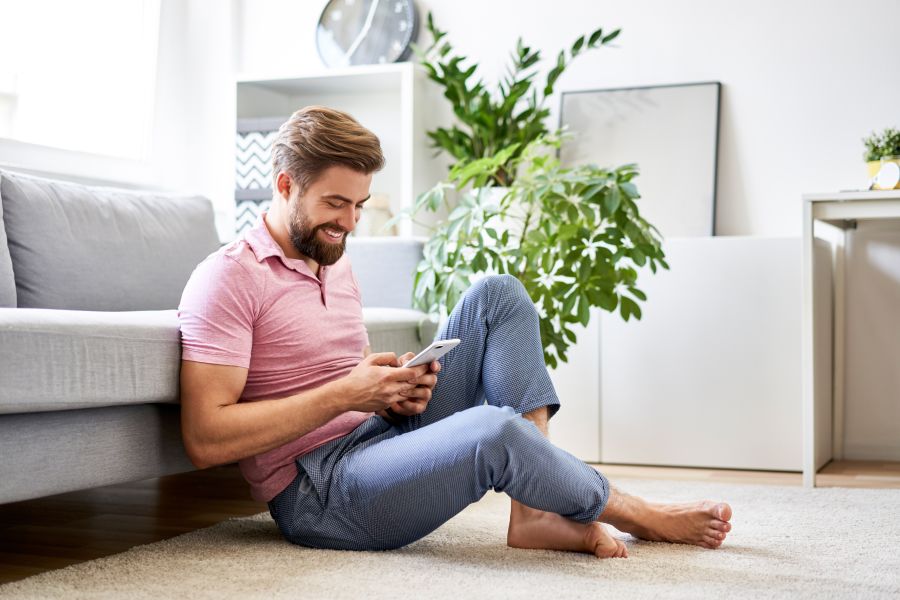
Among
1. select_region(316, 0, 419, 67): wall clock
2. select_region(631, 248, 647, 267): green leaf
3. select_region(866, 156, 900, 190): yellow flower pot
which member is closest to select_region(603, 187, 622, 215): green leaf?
select_region(631, 248, 647, 267): green leaf

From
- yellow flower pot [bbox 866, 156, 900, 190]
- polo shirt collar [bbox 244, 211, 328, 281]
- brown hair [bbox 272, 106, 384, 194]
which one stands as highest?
yellow flower pot [bbox 866, 156, 900, 190]

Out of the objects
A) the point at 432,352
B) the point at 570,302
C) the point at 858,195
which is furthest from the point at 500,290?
the point at 858,195

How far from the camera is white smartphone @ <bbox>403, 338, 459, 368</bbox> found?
1642 mm

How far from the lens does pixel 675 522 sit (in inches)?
72.0

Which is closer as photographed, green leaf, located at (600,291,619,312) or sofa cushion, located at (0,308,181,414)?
sofa cushion, located at (0,308,181,414)

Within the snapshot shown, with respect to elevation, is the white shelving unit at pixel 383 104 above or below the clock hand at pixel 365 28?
below

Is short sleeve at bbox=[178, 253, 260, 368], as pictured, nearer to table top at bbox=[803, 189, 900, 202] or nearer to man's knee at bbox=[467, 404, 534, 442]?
man's knee at bbox=[467, 404, 534, 442]

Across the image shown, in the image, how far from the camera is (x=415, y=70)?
11.3ft

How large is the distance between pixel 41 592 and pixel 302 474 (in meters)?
0.44

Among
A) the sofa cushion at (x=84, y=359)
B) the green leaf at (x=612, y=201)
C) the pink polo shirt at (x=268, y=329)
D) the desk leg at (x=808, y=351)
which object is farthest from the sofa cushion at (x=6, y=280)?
the desk leg at (x=808, y=351)

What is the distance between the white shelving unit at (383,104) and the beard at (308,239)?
1596 mm

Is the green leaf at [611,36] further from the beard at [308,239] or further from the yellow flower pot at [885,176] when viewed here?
the beard at [308,239]

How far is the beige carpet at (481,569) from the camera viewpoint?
4.99 feet

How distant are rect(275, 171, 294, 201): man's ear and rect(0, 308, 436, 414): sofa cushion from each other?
0.29 meters
